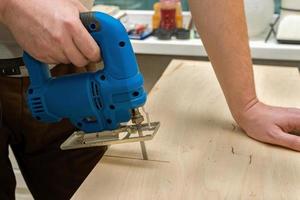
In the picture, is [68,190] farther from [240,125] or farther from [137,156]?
[240,125]

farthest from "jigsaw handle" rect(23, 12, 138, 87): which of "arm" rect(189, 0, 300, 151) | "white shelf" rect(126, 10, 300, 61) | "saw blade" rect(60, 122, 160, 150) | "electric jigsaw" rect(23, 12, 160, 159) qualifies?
"white shelf" rect(126, 10, 300, 61)

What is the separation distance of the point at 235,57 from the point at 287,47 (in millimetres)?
535

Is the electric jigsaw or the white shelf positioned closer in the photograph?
the electric jigsaw

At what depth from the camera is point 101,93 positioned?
687 mm

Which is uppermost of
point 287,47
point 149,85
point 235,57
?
point 235,57

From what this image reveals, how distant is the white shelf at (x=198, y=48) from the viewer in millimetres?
1307

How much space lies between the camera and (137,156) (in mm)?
769

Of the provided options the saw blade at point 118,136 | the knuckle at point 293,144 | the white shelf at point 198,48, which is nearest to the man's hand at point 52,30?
the saw blade at point 118,136

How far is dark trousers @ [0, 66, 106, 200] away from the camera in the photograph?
94cm

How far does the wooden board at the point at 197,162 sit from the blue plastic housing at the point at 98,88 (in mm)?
97

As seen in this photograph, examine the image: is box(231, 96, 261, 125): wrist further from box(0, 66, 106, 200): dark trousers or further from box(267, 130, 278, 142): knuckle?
box(0, 66, 106, 200): dark trousers

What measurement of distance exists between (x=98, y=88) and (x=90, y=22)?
0.37 ft

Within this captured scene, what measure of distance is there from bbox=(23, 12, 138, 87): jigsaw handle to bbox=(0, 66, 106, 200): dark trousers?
13.6 inches

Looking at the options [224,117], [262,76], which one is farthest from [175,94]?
[262,76]
